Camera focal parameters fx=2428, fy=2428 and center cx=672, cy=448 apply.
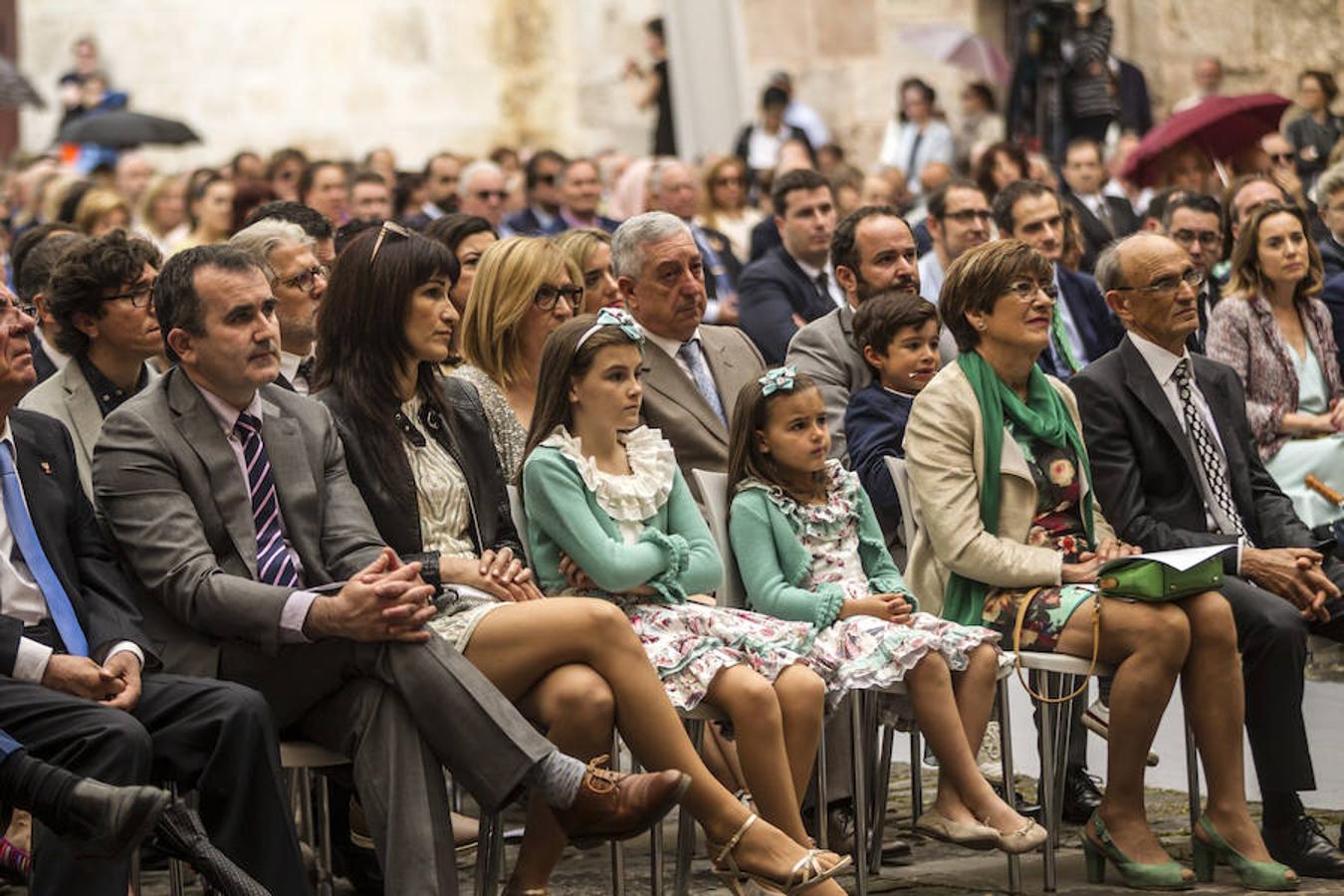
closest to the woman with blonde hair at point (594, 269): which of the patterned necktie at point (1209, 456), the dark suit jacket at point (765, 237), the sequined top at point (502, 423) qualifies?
the sequined top at point (502, 423)

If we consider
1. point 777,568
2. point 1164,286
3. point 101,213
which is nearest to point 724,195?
point 101,213

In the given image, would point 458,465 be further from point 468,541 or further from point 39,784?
point 39,784

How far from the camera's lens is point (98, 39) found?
18.7 meters

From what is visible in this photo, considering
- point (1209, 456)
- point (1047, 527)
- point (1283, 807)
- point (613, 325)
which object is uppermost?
point (613, 325)

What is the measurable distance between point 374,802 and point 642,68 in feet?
45.0

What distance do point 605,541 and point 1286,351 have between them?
3.00 m

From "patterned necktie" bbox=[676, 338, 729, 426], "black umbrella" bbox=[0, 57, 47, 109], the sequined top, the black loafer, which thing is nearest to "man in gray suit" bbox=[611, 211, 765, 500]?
"patterned necktie" bbox=[676, 338, 729, 426]

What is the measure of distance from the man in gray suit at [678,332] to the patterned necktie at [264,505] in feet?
5.01

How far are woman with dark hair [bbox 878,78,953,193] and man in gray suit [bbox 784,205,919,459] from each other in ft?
26.2

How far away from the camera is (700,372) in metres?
7.00

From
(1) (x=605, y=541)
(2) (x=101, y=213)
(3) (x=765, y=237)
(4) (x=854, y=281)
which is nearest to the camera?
(1) (x=605, y=541)

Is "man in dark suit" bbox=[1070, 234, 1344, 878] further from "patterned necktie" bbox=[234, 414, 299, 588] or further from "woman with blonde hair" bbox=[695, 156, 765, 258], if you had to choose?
"woman with blonde hair" bbox=[695, 156, 765, 258]

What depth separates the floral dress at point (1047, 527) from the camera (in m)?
6.19

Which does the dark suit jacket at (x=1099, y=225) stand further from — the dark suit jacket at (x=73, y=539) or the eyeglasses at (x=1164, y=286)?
the dark suit jacket at (x=73, y=539)
